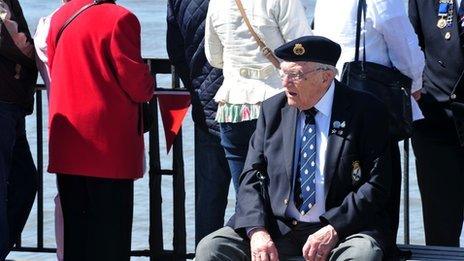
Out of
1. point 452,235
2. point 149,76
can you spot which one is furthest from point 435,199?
point 149,76

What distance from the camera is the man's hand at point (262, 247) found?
6.13 metres

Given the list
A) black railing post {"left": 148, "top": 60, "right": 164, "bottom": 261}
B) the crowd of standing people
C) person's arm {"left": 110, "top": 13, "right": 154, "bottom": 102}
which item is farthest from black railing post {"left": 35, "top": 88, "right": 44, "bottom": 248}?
person's arm {"left": 110, "top": 13, "right": 154, "bottom": 102}

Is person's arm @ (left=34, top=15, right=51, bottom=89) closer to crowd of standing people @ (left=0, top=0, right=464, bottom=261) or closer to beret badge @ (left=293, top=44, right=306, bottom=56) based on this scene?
crowd of standing people @ (left=0, top=0, right=464, bottom=261)

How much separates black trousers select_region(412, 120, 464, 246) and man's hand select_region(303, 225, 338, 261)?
4.72ft

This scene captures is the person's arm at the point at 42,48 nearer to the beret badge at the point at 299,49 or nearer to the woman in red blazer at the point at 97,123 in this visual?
the woman in red blazer at the point at 97,123

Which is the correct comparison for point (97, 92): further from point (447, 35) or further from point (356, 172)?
point (447, 35)

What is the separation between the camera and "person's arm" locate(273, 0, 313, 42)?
6883mm

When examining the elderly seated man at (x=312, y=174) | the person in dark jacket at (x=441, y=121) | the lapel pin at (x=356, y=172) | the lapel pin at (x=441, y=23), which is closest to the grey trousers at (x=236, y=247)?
the elderly seated man at (x=312, y=174)

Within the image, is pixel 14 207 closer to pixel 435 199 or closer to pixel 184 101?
pixel 184 101

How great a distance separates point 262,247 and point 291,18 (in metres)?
1.28

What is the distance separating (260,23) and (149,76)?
1.95ft

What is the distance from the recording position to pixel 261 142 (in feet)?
20.9

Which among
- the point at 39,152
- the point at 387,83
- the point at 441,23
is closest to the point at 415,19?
the point at 441,23

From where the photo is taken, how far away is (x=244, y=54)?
277 inches
